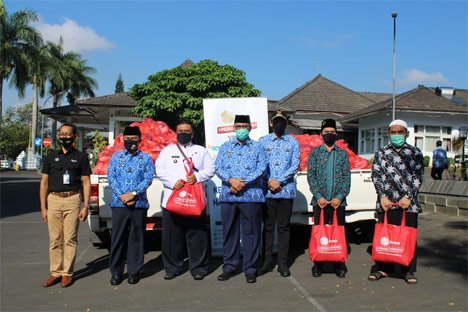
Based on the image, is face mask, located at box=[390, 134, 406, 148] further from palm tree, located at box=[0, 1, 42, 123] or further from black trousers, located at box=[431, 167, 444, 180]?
palm tree, located at box=[0, 1, 42, 123]

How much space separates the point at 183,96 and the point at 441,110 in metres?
18.5

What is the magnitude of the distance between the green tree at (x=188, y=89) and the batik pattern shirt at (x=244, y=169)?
42.5 feet

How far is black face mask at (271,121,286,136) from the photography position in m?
6.41

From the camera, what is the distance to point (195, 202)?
595 cm

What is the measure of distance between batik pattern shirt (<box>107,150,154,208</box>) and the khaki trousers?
1.53 ft

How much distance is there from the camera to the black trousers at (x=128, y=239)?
593cm

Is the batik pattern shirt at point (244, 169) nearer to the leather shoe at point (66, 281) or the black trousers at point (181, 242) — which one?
the black trousers at point (181, 242)

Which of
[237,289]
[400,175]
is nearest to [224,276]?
[237,289]

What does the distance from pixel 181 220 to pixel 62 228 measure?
1.40 metres

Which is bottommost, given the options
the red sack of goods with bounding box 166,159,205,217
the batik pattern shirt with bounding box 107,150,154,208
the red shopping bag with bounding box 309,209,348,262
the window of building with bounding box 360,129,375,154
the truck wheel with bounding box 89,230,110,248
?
the truck wheel with bounding box 89,230,110,248

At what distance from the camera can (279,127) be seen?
6.42 meters

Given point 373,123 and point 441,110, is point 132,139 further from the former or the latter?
point 373,123

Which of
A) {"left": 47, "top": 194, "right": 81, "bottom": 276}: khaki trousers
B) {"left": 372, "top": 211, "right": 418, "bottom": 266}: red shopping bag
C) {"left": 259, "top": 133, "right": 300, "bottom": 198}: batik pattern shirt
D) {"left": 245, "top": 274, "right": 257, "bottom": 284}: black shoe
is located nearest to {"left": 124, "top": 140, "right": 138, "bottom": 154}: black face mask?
{"left": 47, "top": 194, "right": 81, "bottom": 276}: khaki trousers

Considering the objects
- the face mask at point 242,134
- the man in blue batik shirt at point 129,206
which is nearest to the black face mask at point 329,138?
the face mask at point 242,134
